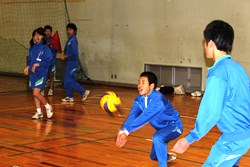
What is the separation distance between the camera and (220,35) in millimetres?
2820

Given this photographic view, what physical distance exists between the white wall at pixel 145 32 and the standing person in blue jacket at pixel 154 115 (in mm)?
7637

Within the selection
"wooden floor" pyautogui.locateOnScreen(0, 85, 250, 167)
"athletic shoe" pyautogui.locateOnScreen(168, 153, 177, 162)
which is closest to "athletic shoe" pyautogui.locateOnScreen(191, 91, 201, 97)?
"wooden floor" pyautogui.locateOnScreen(0, 85, 250, 167)

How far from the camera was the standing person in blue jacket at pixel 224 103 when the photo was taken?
9.01 ft

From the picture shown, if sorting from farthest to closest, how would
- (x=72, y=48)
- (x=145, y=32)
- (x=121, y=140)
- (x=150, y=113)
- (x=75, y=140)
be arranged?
(x=145, y=32), (x=72, y=48), (x=75, y=140), (x=150, y=113), (x=121, y=140)

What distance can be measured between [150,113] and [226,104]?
1862mm

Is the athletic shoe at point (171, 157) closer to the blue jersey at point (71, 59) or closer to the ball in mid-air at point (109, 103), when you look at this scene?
the ball in mid-air at point (109, 103)

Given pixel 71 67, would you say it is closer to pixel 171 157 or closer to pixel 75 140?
pixel 75 140

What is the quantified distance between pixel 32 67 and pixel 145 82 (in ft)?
13.2

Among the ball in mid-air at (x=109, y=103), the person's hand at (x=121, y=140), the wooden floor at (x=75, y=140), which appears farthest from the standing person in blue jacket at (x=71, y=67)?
the person's hand at (x=121, y=140)

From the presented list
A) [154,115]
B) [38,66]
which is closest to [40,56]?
[38,66]

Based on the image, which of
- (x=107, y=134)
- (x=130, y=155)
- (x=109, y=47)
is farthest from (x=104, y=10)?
(x=130, y=155)

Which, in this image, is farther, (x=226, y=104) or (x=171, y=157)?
(x=171, y=157)

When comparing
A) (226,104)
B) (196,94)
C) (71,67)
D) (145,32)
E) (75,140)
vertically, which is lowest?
(196,94)

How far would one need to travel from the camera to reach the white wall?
12.3 meters
